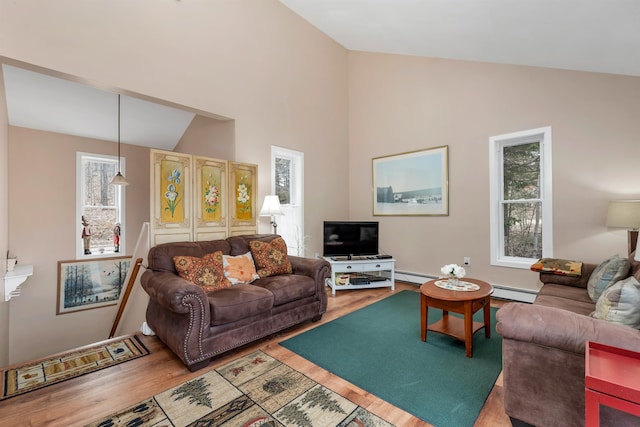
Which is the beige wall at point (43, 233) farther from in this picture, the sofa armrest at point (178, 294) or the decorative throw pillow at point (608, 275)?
the decorative throw pillow at point (608, 275)

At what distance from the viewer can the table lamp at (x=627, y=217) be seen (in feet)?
Result: 8.50

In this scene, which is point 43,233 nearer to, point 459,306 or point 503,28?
point 459,306

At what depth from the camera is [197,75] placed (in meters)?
3.22

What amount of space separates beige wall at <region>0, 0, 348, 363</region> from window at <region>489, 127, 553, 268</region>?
98.4 inches

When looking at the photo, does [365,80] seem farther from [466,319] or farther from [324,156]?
[466,319]

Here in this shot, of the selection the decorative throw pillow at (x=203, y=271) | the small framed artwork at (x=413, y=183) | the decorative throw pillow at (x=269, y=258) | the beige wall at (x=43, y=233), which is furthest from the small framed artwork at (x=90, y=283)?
the small framed artwork at (x=413, y=183)

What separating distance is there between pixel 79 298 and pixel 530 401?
5418 mm

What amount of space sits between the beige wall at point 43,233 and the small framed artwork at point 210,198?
2397 millimetres

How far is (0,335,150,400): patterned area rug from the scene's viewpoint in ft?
6.36

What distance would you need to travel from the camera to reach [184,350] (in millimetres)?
2076

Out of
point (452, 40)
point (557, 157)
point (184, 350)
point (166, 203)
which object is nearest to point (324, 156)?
point (452, 40)

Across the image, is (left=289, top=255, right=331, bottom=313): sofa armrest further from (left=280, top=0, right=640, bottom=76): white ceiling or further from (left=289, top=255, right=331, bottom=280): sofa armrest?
(left=280, top=0, right=640, bottom=76): white ceiling

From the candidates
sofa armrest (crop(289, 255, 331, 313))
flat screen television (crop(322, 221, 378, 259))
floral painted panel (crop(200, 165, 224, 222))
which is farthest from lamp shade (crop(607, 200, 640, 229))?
floral painted panel (crop(200, 165, 224, 222))

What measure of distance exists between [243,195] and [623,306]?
344 cm
